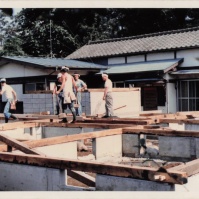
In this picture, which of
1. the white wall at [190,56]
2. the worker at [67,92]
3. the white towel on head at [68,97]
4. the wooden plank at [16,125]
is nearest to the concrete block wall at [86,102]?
the worker at [67,92]

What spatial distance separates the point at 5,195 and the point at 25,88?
15282 millimetres

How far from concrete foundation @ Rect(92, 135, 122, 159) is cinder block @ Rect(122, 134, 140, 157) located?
87mm

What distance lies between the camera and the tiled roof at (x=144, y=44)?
18.6 m

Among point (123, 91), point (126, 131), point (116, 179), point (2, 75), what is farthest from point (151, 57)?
point (116, 179)

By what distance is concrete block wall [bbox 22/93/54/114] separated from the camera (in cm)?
1442

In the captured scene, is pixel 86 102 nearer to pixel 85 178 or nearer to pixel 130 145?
pixel 130 145

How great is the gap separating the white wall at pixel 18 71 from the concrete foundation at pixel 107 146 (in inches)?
389

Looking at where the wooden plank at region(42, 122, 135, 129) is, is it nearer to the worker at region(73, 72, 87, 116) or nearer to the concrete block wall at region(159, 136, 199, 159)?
the concrete block wall at region(159, 136, 199, 159)

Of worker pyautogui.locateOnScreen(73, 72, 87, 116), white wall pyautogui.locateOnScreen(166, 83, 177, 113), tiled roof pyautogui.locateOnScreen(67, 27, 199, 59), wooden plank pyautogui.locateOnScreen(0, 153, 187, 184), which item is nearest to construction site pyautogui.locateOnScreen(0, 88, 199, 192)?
wooden plank pyautogui.locateOnScreen(0, 153, 187, 184)

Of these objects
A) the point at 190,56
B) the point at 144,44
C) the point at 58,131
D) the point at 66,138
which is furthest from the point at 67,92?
the point at 144,44

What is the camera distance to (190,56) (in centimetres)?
1783

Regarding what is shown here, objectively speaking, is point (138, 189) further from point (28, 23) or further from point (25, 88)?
point (28, 23)

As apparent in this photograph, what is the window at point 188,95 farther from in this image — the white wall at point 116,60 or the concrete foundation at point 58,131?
the concrete foundation at point 58,131

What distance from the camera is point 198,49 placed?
17547 millimetres
